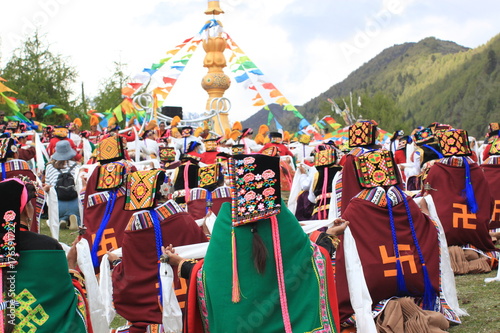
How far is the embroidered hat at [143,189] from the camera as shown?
16.4ft

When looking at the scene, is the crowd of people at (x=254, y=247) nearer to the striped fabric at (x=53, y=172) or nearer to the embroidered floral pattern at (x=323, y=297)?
the embroidered floral pattern at (x=323, y=297)

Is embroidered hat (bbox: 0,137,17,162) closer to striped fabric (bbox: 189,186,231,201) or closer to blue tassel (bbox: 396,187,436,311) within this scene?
striped fabric (bbox: 189,186,231,201)

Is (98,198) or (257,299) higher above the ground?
(98,198)

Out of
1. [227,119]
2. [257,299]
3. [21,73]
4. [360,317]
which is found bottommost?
[360,317]

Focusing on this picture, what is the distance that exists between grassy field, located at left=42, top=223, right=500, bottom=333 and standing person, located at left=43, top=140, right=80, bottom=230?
5.06m

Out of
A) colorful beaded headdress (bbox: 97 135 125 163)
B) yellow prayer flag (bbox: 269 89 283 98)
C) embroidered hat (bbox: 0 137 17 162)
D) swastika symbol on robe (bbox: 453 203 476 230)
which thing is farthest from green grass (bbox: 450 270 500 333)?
yellow prayer flag (bbox: 269 89 283 98)

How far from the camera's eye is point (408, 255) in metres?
5.38

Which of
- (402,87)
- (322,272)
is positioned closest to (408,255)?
(322,272)

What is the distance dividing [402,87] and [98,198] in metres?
65.1

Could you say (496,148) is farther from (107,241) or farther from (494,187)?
(107,241)

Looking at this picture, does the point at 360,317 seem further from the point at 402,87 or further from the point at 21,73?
the point at 402,87

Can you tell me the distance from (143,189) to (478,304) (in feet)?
A: 10.5

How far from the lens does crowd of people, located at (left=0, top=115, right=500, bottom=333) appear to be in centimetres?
355

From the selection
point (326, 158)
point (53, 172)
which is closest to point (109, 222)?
point (326, 158)
